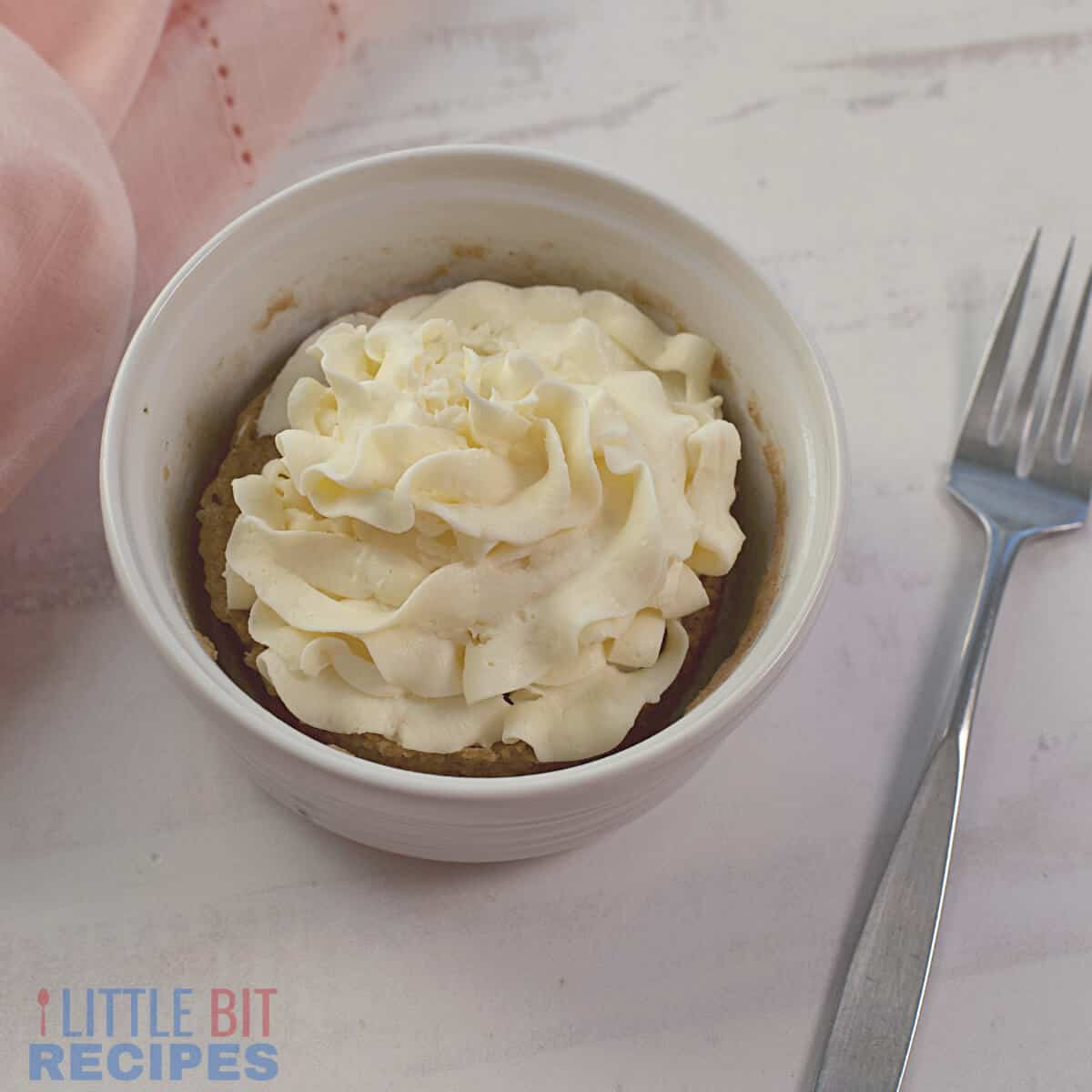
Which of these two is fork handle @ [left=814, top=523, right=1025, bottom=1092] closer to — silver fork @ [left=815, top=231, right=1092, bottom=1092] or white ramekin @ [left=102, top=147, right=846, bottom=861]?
silver fork @ [left=815, top=231, right=1092, bottom=1092]

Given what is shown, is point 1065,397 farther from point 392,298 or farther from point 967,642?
point 392,298

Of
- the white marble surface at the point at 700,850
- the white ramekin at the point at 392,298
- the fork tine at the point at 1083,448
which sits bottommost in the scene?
the white marble surface at the point at 700,850

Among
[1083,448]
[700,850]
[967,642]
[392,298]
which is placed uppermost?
[392,298]

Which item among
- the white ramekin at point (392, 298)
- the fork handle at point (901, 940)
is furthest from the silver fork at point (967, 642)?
the white ramekin at point (392, 298)

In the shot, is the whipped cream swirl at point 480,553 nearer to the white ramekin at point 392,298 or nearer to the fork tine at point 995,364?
the white ramekin at point 392,298

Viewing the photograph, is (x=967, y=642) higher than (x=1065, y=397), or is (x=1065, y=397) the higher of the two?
(x=1065, y=397)

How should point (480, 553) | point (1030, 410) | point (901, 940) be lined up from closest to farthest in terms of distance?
point (480, 553) → point (901, 940) → point (1030, 410)

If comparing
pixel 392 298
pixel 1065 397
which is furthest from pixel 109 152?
pixel 1065 397
